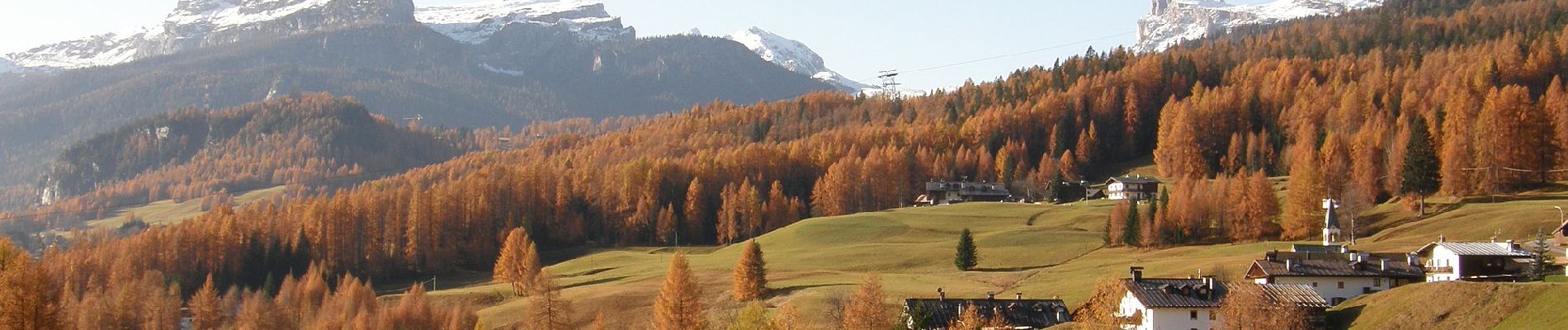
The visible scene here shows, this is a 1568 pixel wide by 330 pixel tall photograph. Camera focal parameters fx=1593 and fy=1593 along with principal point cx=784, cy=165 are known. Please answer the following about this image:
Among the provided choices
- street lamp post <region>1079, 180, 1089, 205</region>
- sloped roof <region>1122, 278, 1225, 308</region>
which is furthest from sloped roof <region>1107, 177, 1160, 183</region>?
sloped roof <region>1122, 278, 1225, 308</region>

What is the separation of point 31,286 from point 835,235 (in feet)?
317

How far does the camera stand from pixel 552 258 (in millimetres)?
171625

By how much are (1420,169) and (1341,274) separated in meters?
54.6

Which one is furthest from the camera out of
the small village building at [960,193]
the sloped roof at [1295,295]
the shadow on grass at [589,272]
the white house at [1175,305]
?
the small village building at [960,193]

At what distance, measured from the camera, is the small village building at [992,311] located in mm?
82812

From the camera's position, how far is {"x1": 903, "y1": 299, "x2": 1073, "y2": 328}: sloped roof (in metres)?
83.8

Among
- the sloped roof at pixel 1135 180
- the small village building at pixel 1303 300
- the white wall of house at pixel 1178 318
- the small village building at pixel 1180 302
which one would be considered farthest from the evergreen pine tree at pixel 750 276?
the sloped roof at pixel 1135 180

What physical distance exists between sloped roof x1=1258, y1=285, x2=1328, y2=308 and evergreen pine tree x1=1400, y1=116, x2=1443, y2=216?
5647 cm

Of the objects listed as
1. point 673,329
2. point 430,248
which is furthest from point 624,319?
point 430,248

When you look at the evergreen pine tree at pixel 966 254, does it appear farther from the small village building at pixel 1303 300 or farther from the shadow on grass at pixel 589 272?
the small village building at pixel 1303 300

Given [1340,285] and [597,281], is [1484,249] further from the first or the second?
[597,281]

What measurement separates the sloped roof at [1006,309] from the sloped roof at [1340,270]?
11.2 m

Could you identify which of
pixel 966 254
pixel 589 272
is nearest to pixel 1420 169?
pixel 966 254

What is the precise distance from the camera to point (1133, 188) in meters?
171
